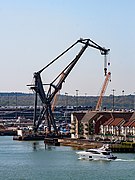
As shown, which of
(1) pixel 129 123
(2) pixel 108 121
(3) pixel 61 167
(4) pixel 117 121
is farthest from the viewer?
(2) pixel 108 121

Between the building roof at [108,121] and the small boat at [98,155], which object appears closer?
the small boat at [98,155]

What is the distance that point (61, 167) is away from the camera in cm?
4347

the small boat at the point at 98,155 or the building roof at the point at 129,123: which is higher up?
the building roof at the point at 129,123

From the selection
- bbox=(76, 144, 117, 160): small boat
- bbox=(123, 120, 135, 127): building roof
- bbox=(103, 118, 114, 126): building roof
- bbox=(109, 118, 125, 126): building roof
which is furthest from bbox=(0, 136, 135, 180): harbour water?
bbox=(103, 118, 114, 126): building roof

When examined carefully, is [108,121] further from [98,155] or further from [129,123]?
[98,155]

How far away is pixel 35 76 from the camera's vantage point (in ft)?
256

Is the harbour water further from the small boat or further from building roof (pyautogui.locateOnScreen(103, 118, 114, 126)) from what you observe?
building roof (pyautogui.locateOnScreen(103, 118, 114, 126))

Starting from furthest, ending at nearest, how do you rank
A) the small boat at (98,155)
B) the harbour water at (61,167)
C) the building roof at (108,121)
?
the building roof at (108,121) → the small boat at (98,155) → the harbour water at (61,167)

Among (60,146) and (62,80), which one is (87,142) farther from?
(62,80)

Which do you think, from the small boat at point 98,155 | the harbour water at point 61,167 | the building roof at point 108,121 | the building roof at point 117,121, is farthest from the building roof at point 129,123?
the small boat at point 98,155

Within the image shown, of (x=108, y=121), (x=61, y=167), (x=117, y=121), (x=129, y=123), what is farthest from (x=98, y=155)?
(x=108, y=121)

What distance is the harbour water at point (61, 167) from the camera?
38.9 meters

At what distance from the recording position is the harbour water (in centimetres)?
3891

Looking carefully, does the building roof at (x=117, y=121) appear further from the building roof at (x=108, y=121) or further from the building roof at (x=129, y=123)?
the building roof at (x=129, y=123)
